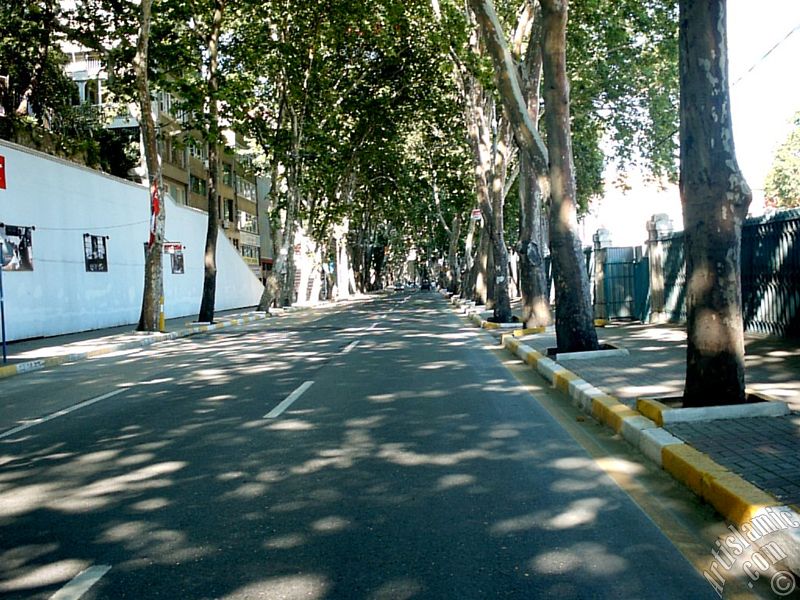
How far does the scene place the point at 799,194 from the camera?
255 ft

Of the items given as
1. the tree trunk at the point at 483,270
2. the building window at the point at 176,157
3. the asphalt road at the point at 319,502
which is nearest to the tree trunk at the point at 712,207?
the asphalt road at the point at 319,502

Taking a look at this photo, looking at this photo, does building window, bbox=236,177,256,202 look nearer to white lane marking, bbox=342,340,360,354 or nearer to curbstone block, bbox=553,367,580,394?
white lane marking, bbox=342,340,360,354

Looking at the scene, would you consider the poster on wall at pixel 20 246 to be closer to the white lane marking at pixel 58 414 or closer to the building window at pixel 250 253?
the white lane marking at pixel 58 414

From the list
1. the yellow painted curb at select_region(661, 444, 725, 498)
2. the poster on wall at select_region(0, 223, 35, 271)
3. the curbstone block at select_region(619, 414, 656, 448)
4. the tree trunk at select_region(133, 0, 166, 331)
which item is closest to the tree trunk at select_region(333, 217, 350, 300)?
the tree trunk at select_region(133, 0, 166, 331)

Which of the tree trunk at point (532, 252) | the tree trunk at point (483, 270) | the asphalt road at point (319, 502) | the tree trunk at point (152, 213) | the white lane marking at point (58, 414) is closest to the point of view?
the asphalt road at point (319, 502)

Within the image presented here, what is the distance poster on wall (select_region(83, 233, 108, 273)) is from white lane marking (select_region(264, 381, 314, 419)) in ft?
54.8

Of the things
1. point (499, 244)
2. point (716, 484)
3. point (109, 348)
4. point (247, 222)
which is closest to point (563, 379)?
point (716, 484)

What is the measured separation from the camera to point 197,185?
5116 cm

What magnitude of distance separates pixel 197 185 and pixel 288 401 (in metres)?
44.2

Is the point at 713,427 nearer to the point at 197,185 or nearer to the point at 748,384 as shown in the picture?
the point at 748,384

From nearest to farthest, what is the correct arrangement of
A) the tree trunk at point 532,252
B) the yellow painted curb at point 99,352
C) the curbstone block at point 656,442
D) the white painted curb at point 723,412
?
the curbstone block at point 656,442, the white painted curb at point 723,412, the yellow painted curb at point 99,352, the tree trunk at point 532,252

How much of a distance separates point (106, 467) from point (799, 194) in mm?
83388

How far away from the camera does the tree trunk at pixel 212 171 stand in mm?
25028

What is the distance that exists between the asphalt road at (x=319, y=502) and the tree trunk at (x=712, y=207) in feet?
4.66
